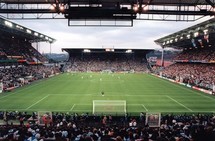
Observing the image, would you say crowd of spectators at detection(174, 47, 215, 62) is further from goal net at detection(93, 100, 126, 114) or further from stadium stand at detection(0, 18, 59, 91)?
stadium stand at detection(0, 18, 59, 91)

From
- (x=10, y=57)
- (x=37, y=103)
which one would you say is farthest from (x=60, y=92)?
(x=10, y=57)

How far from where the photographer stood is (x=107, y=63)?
114312 millimetres

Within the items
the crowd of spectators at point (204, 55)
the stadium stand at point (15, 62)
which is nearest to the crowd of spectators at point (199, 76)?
the crowd of spectators at point (204, 55)

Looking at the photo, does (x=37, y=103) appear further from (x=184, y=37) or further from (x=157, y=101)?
(x=184, y=37)

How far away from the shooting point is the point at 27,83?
57.2m

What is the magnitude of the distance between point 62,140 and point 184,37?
61.8 m

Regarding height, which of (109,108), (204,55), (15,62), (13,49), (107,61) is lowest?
(109,108)

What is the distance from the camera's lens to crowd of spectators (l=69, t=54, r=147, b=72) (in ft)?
356

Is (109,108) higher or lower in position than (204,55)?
lower

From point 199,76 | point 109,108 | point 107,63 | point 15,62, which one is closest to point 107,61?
point 107,63

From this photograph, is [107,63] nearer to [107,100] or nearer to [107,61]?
[107,61]

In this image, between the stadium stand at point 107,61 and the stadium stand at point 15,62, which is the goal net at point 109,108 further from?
the stadium stand at point 107,61

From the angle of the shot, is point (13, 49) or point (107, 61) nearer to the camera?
point (13, 49)

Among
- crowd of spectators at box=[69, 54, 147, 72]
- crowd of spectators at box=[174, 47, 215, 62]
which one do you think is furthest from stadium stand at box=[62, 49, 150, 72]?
crowd of spectators at box=[174, 47, 215, 62]
